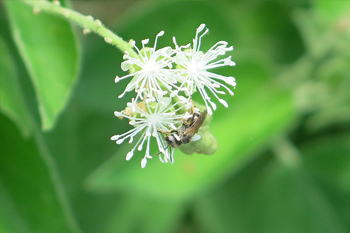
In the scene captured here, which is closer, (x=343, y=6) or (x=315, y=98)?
(x=343, y=6)

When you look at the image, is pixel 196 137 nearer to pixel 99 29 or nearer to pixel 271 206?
pixel 99 29

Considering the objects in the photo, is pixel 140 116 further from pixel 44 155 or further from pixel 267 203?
pixel 267 203

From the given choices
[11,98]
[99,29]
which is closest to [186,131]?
[99,29]

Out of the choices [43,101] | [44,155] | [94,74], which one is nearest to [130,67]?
[43,101]

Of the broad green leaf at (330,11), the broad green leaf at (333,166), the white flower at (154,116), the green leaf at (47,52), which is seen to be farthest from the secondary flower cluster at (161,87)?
the broad green leaf at (333,166)

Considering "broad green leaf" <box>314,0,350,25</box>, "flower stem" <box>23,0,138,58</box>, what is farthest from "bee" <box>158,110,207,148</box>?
"broad green leaf" <box>314,0,350,25</box>
